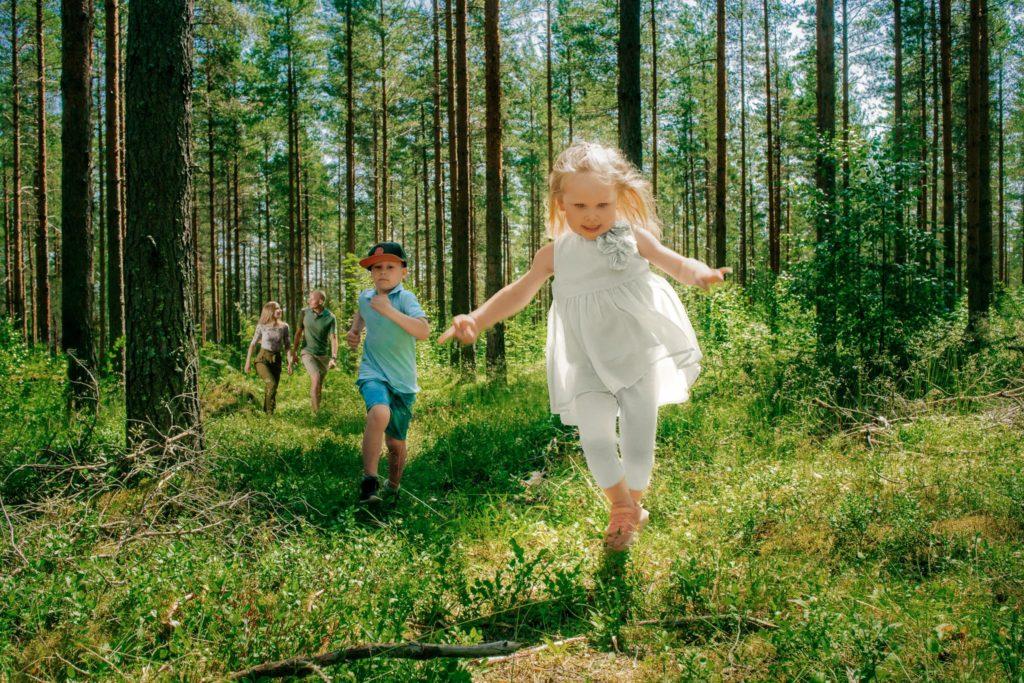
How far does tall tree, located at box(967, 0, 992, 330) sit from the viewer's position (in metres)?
11.6

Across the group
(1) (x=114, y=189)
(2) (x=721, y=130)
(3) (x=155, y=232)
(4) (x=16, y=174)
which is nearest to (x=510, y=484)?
(3) (x=155, y=232)

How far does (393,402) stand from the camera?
5141 millimetres

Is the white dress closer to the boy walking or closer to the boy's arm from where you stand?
the boy walking

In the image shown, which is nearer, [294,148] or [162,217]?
[162,217]

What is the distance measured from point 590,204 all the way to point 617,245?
256 millimetres

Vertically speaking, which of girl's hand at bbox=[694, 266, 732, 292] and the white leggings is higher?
girl's hand at bbox=[694, 266, 732, 292]

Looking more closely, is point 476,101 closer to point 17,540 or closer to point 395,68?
point 395,68

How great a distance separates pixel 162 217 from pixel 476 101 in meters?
21.3

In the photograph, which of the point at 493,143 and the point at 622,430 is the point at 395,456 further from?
the point at 493,143

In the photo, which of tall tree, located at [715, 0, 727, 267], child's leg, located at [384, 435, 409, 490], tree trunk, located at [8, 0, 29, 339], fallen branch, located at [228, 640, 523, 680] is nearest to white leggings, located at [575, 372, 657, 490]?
fallen branch, located at [228, 640, 523, 680]

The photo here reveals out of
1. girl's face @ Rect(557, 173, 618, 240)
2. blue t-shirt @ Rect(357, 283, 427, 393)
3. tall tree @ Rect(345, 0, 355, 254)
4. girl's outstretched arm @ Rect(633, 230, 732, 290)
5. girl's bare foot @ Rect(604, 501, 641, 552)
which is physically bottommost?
girl's bare foot @ Rect(604, 501, 641, 552)

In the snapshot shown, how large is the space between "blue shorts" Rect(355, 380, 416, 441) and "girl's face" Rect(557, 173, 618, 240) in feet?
7.46

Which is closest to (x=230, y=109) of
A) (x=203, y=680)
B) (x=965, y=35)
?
(x=965, y=35)

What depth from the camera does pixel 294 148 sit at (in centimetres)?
2988
